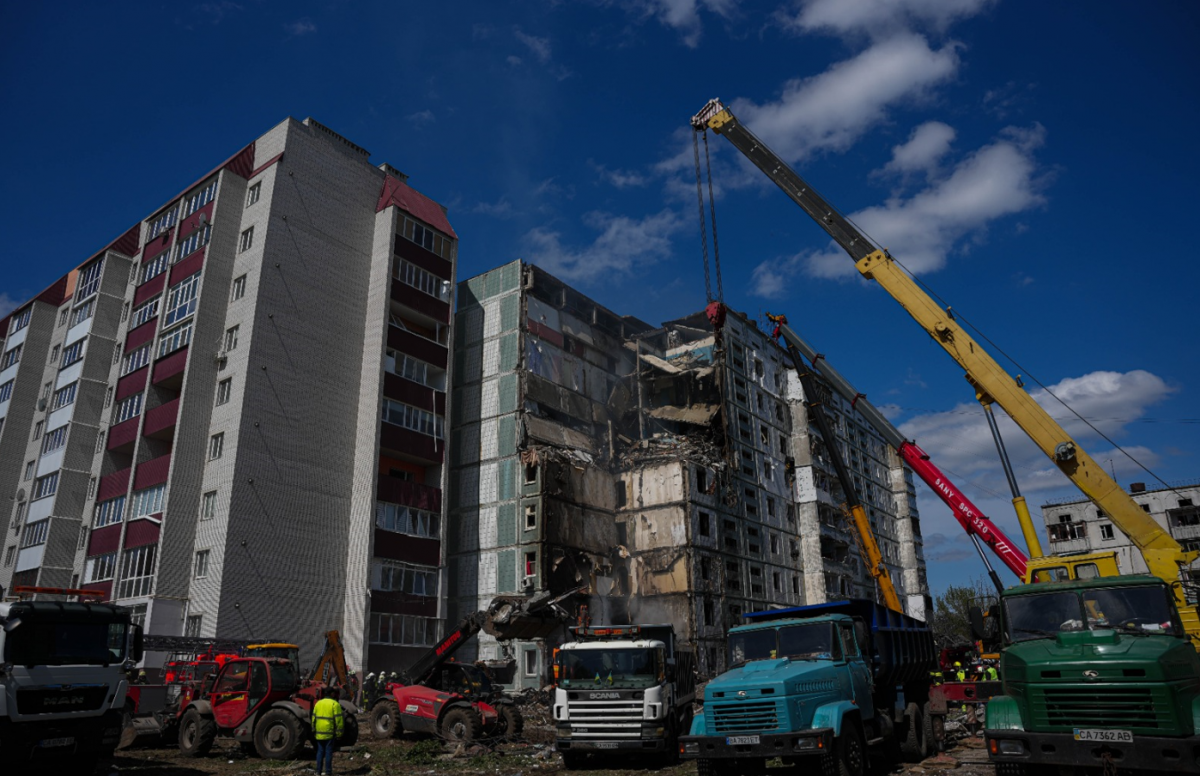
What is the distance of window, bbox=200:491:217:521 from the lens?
3459 cm

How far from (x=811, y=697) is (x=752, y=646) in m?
1.84

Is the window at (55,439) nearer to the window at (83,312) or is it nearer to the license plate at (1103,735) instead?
the window at (83,312)

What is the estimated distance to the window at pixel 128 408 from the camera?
4041 cm

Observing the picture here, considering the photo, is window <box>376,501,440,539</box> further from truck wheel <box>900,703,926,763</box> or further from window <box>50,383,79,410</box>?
truck wheel <box>900,703,926,763</box>

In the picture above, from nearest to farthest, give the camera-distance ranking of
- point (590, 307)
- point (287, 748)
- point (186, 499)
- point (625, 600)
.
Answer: point (287, 748)
point (186, 499)
point (625, 600)
point (590, 307)

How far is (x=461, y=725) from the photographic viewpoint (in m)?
20.3

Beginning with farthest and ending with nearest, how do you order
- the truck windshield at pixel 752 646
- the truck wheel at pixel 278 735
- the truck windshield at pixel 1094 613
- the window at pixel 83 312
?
1. the window at pixel 83 312
2. the truck wheel at pixel 278 735
3. the truck windshield at pixel 752 646
4. the truck windshield at pixel 1094 613

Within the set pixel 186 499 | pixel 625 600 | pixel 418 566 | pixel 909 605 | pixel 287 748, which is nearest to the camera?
pixel 287 748

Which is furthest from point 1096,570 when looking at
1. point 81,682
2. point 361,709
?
point 361,709

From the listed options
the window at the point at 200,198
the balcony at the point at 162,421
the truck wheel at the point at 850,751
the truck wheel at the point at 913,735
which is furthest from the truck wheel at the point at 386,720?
the window at the point at 200,198

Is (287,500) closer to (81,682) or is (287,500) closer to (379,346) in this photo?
(379,346)

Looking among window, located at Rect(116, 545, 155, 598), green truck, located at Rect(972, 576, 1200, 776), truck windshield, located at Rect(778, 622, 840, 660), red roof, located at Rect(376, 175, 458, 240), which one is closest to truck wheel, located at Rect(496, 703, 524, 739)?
truck windshield, located at Rect(778, 622, 840, 660)

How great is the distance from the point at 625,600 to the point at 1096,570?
1223 inches

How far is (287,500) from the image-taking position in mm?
35969
